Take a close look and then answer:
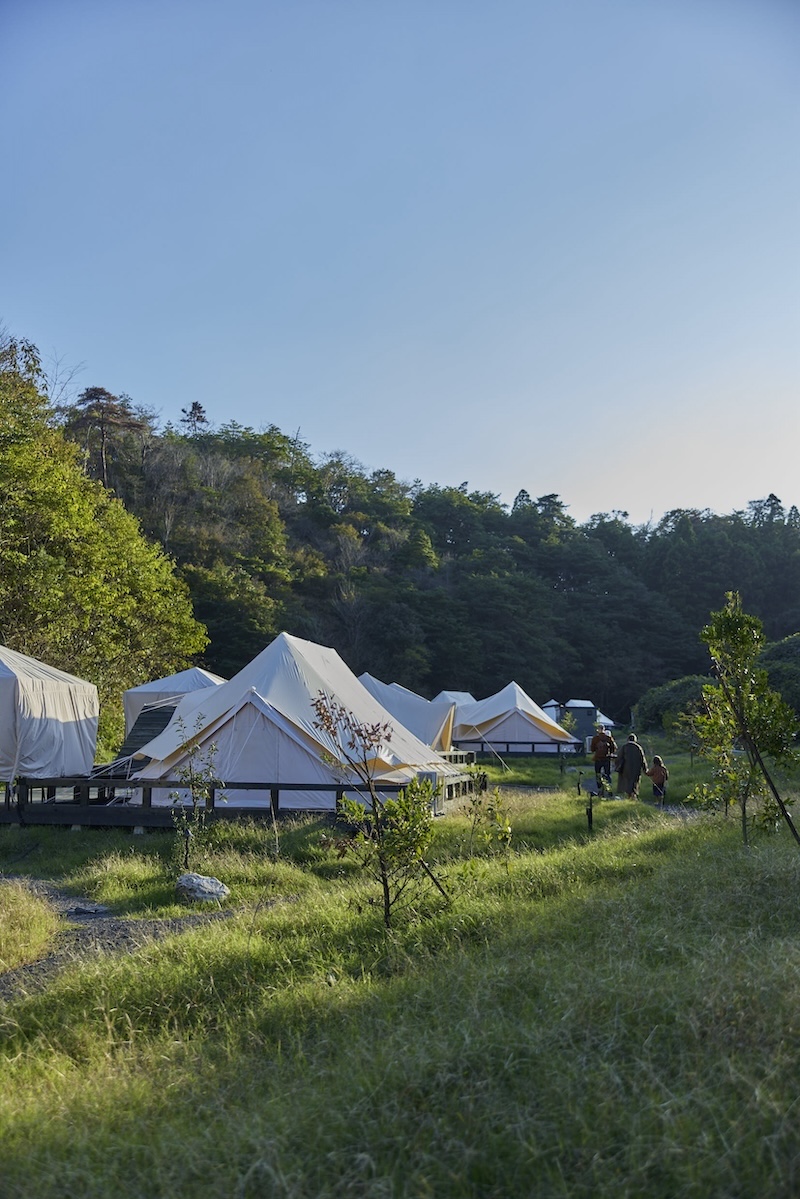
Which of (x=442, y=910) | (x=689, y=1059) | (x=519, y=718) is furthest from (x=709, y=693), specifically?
(x=519, y=718)

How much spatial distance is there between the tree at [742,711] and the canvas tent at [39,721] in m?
11.9

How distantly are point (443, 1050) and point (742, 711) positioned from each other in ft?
15.8

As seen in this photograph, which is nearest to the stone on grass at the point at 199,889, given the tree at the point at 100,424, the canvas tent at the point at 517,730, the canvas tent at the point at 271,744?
the canvas tent at the point at 271,744

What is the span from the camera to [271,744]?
43.6 ft

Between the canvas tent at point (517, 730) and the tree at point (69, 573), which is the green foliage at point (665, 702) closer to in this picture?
the canvas tent at point (517, 730)

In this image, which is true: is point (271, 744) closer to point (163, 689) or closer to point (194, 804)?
point (194, 804)

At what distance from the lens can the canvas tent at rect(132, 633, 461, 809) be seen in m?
13.0

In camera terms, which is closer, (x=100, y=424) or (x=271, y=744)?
(x=271, y=744)

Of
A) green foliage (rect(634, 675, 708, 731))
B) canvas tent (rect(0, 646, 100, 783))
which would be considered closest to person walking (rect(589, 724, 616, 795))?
canvas tent (rect(0, 646, 100, 783))

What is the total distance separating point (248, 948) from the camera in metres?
5.73

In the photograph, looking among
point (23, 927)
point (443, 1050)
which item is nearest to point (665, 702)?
point (23, 927)

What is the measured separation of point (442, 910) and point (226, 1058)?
238 centimetres

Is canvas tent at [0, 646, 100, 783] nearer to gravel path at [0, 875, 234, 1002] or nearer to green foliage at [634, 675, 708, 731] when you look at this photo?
gravel path at [0, 875, 234, 1002]

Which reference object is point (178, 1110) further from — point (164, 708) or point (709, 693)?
point (164, 708)
